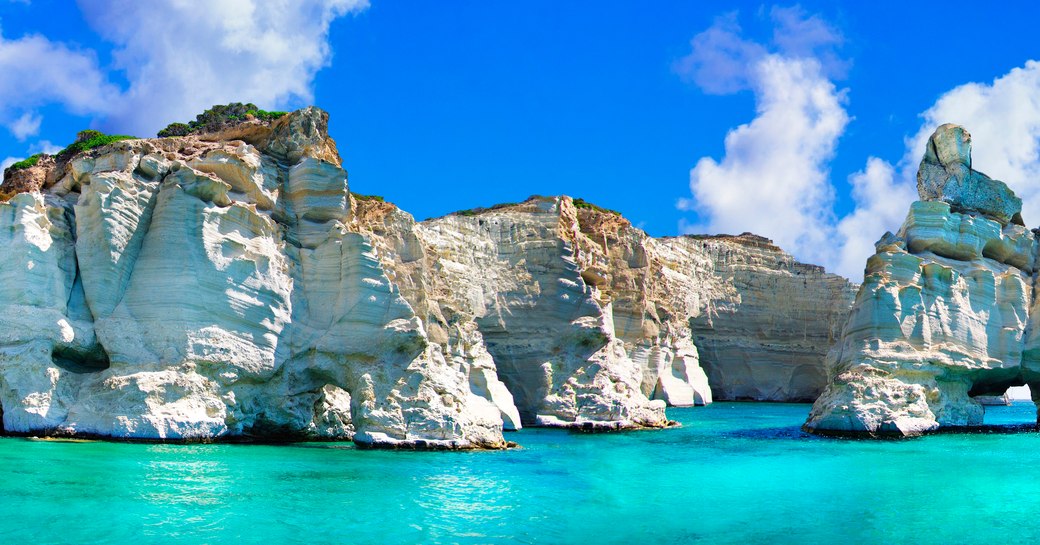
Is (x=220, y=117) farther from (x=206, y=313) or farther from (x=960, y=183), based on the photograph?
(x=960, y=183)

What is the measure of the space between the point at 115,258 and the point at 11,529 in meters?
13.7

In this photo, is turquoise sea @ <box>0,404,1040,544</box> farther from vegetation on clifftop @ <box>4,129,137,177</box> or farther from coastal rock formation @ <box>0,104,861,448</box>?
vegetation on clifftop @ <box>4,129,137,177</box>

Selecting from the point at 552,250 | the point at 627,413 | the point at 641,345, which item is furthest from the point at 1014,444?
the point at 641,345

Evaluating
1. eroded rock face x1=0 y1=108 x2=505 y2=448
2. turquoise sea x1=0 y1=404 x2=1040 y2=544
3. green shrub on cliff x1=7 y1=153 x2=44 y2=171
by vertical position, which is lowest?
turquoise sea x1=0 y1=404 x2=1040 y2=544

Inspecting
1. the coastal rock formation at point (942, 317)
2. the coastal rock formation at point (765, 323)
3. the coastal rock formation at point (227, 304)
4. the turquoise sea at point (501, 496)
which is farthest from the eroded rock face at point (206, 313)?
the coastal rock formation at point (765, 323)

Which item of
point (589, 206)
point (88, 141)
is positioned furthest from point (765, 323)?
point (88, 141)

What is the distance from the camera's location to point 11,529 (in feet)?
51.9

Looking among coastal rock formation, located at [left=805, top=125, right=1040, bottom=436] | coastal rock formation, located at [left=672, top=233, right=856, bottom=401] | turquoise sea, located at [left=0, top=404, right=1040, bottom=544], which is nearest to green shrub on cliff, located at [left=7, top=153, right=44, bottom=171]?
turquoise sea, located at [left=0, top=404, right=1040, bottom=544]

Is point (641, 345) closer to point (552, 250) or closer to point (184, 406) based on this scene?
point (552, 250)

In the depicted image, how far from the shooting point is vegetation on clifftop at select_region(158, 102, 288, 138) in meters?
36.9

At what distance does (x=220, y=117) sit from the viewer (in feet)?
130

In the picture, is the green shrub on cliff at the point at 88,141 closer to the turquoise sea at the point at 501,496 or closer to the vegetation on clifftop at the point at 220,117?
the vegetation on clifftop at the point at 220,117

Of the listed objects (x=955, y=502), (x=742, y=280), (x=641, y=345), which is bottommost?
(x=955, y=502)

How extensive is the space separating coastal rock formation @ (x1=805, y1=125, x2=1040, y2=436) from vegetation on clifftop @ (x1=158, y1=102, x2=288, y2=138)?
25.3m
